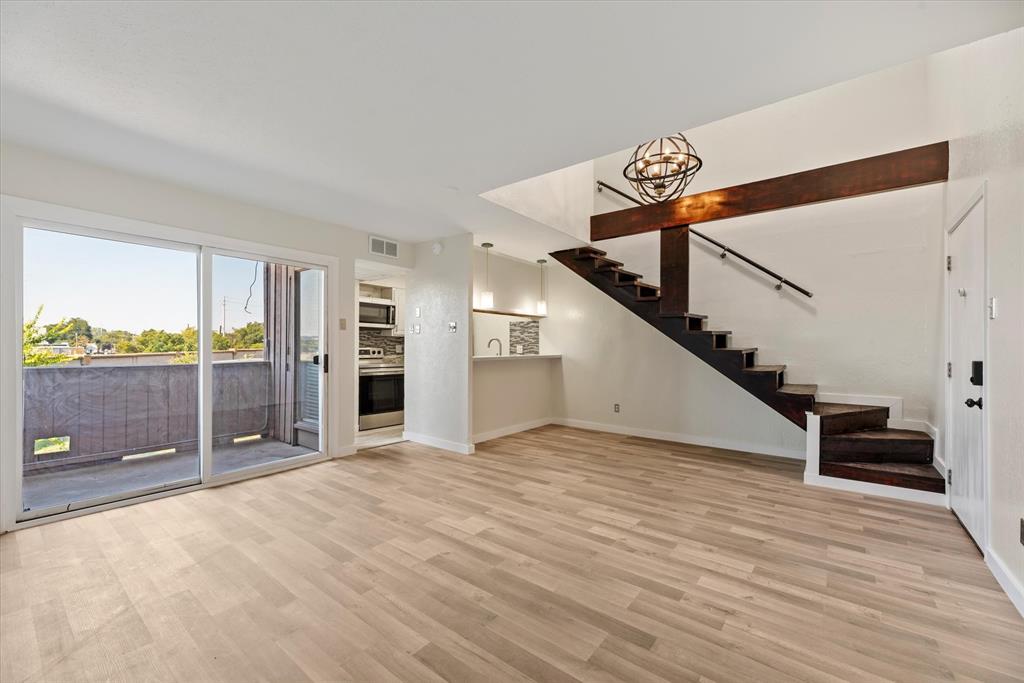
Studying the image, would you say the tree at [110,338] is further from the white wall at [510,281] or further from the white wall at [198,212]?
the white wall at [510,281]

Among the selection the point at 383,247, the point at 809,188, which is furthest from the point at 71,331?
the point at 809,188

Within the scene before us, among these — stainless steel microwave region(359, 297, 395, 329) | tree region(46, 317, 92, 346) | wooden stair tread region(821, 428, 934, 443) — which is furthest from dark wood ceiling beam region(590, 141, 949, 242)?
tree region(46, 317, 92, 346)

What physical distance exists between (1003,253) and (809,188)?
5.64 ft

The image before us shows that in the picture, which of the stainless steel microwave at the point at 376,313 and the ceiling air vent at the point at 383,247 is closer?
the ceiling air vent at the point at 383,247

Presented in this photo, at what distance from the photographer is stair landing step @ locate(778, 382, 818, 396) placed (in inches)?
158

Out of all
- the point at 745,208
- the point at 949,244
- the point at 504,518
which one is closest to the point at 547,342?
the point at 745,208

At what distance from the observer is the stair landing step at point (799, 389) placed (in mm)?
4012

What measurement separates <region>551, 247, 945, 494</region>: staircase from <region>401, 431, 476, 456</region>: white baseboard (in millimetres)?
2571

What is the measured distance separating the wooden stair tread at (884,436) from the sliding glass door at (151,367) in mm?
5142

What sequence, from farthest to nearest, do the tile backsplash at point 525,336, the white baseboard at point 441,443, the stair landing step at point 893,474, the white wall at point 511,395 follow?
the tile backsplash at point 525,336
the white wall at point 511,395
the white baseboard at point 441,443
the stair landing step at point 893,474

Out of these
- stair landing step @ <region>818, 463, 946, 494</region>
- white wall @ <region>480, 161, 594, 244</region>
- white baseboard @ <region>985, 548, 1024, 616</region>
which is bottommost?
white baseboard @ <region>985, 548, 1024, 616</region>

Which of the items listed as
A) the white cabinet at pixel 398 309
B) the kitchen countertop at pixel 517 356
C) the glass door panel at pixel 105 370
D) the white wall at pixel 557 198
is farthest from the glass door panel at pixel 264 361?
Result: the white wall at pixel 557 198

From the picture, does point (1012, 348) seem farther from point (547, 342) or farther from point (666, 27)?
point (547, 342)

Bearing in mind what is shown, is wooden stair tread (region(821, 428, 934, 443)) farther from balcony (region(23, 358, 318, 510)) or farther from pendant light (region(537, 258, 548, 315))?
balcony (region(23, 358, 318, 510))
